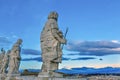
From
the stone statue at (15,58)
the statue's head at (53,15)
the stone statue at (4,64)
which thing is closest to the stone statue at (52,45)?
the statue's head at (53,15)

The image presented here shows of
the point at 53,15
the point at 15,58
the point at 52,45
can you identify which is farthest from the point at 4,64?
the point at 53,15

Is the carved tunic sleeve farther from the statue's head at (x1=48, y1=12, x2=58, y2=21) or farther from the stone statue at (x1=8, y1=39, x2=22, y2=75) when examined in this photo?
the stone statue at (x1=8, y1=39, x2=22, y2=75)

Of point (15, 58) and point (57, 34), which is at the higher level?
point (57, 34)

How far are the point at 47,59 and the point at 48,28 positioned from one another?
1.57m

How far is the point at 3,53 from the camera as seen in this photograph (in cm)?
3609

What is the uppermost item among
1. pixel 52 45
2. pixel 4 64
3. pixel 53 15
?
pixel 53 15

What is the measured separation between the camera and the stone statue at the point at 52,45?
1659 cm

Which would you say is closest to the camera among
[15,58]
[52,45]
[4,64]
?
[52,45]

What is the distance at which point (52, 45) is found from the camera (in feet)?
54.9

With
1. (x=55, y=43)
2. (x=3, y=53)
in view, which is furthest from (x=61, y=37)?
(x=3, y=53)

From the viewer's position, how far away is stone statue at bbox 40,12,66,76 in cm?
1659

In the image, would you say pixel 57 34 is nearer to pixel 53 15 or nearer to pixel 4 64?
pixel 53 15

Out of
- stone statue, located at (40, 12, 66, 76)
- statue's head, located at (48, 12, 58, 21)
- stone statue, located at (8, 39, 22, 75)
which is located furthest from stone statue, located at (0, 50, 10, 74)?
statue's head, located at (48, 12, 58, 21)

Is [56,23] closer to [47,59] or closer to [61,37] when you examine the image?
[61,37]
